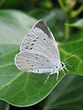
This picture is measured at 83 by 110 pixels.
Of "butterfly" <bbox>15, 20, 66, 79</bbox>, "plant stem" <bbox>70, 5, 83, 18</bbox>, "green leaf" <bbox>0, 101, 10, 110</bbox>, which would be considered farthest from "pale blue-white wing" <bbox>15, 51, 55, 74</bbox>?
"plant stem" <bbox>70, 5, 83, 18</bbox>

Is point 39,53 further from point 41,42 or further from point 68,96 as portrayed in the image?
point 68,96

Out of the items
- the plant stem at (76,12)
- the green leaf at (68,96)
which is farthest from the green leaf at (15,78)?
the plant stem at (76,12)

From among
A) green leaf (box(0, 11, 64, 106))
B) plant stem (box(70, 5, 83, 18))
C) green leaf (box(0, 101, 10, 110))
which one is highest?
plant stem (box(70, 5, 83, 18))

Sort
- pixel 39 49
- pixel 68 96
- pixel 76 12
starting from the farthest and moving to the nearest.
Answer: pixel 76 12 < pixel 68 96 < pixel 39 49

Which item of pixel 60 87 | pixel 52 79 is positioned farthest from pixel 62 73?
pixel 60 87

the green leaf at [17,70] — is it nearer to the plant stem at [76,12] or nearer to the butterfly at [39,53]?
the butterfly at [39,53]

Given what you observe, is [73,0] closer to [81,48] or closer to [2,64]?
[81,48]

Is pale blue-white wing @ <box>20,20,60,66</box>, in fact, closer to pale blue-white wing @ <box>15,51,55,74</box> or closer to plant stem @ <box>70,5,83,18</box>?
pale blue-white wing @ <box>15,51,55,74</box>

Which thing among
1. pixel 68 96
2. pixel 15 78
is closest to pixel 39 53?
pixel 15 78

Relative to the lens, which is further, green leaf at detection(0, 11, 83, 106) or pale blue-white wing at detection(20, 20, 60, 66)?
pale blue-white wing at detection(20, 20, 60, 66)
